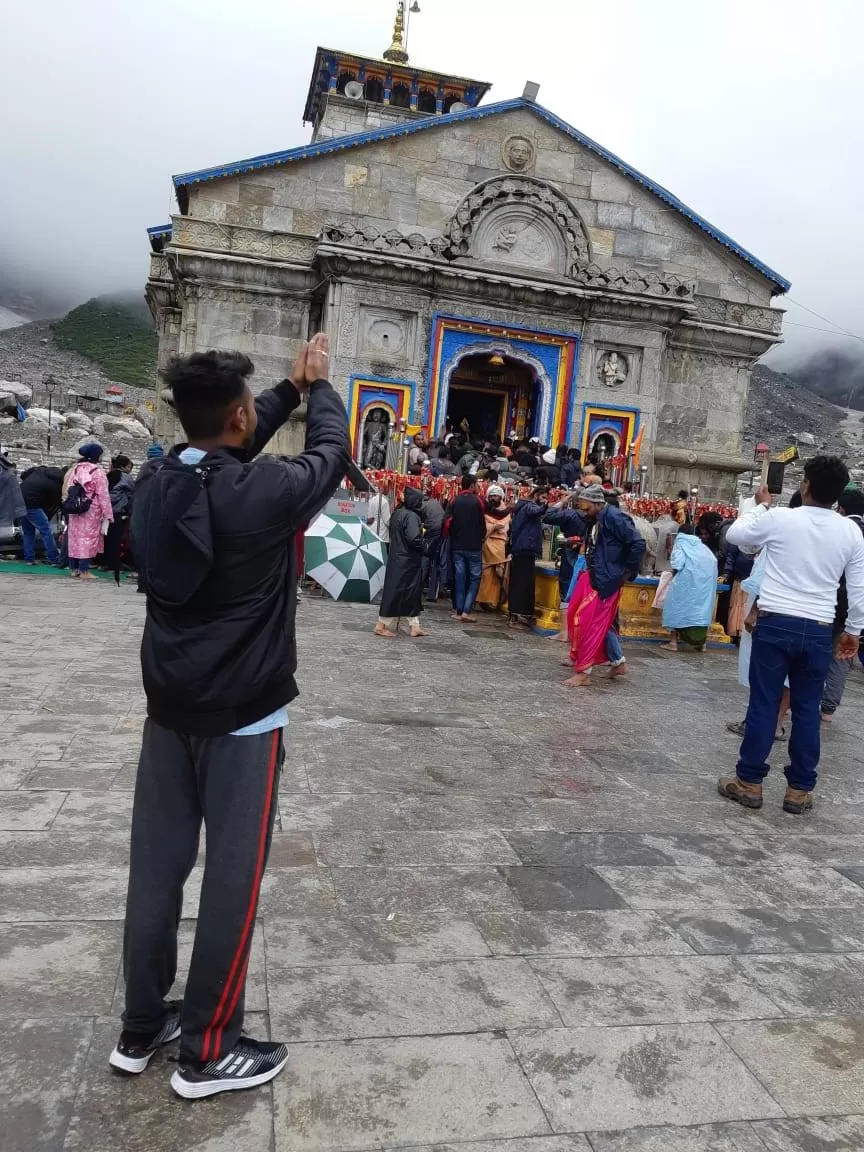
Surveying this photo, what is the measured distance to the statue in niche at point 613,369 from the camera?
1948 cm

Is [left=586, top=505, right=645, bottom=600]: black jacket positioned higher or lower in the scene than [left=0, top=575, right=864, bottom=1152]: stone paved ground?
higher

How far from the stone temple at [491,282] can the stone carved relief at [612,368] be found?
50mm

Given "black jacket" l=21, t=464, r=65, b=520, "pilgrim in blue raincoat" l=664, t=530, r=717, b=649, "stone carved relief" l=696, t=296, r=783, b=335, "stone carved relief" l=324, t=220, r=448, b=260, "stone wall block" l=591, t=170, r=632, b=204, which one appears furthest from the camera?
"stone carved relief" l=696, t=296, r=783, b=335

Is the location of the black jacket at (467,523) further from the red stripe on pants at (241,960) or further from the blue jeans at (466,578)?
the red stripe on pants at (241,960)

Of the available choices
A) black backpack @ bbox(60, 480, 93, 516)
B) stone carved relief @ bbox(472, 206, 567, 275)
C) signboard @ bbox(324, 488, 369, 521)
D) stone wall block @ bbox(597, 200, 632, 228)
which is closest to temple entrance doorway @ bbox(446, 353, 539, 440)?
stone carved relief @ bbox(472, 206, 567, 275)

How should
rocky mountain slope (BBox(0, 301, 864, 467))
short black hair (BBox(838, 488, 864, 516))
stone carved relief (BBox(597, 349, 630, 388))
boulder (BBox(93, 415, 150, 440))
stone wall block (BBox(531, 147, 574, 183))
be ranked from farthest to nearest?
rocky mountain slope (BBox(0, 301, 864, 467))
boulder (BBox(93, 415, 150, 440))
stone carved relief (BBox(597, 349, 630, 388))
stone wall block (BBox(531, 147, 574, 183))
short black hair (BBox(838, 488, 864, 516))

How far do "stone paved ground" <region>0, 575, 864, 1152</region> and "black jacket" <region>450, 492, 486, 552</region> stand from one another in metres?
4.88

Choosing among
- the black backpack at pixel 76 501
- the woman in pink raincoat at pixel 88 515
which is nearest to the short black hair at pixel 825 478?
the woman in pink raincoat at pixel 88 515

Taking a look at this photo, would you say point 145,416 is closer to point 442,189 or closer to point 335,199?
point 335,199

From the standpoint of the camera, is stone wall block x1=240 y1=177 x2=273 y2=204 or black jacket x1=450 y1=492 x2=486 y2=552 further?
stone wall block x1=240 y1=177 x2=273 y2=204

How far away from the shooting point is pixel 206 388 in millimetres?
2166

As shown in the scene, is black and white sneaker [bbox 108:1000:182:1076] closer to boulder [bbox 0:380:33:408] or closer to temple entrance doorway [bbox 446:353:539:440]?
temple entrance doorway [bbox 446:353:539:440]

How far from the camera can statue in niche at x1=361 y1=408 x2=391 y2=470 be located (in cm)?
1844

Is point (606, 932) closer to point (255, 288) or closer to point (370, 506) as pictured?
point (370, 506)
